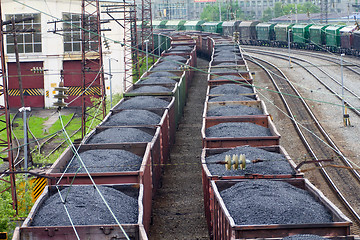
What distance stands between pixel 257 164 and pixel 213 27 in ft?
208

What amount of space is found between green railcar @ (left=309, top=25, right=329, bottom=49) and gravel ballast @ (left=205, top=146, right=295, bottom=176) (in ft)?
137

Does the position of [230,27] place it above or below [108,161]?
above

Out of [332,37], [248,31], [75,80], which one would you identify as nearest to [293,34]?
[332,37]

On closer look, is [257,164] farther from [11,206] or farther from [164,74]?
[164,74]

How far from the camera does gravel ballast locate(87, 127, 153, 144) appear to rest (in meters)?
15.8

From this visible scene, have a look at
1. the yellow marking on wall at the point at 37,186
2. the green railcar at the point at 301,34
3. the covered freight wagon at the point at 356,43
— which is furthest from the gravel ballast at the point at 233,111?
the green railcar at the point at 301,34

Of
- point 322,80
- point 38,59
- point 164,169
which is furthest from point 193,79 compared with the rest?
point 164,169

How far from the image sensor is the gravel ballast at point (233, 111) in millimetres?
18328

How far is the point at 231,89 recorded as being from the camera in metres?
22.8

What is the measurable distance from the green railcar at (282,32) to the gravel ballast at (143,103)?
130ft

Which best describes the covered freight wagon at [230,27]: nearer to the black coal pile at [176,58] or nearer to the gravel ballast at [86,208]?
the black coal pile at [176,58]

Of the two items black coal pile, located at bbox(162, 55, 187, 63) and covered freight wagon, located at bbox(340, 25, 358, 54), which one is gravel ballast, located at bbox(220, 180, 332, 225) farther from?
covered freight wagon, located at bbox(340, 25, 358, 54)

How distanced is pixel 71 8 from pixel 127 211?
35971 mm

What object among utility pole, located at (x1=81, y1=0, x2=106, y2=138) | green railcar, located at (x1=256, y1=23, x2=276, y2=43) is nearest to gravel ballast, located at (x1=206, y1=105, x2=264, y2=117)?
utility pole, located at (x1=81, y1=0, x2=106, y2=138)
